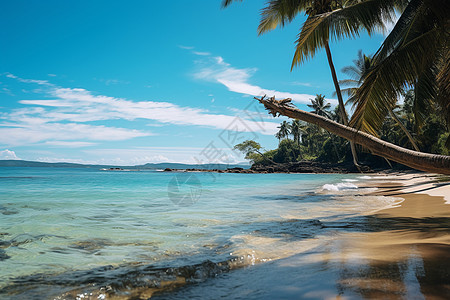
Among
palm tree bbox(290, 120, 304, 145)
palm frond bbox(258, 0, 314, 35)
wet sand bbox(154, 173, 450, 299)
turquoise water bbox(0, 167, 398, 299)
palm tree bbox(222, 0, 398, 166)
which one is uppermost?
palm tree bbox(290, 120, 304, 145)

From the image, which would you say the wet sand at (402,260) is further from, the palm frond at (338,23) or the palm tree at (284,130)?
the palm tree at (284,130)

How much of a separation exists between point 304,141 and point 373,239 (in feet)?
208

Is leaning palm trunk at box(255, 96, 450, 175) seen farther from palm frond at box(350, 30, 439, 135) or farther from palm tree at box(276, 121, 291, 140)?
palm tree at box(276, 121, 291, 140)

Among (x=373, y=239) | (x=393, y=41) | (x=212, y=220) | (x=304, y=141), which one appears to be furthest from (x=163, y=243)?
(x=304, y=141)

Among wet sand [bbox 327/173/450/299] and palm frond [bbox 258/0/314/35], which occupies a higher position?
palm frond [bbox 258/0/314/35]

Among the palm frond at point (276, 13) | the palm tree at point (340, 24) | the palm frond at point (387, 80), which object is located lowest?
the palm frond at point (387, 80)

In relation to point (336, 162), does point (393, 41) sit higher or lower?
higher

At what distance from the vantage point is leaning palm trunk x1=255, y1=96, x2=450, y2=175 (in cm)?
432

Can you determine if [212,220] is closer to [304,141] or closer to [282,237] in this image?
[282,237]

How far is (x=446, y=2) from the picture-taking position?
4902 millimetres

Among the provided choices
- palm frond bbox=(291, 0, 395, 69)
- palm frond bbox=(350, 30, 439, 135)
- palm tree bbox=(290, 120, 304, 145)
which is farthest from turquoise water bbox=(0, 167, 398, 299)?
palm tree bbox=(290, 120, 304, 145)

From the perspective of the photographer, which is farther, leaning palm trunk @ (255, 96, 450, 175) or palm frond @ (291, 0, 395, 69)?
palm frond @ (291, 0, 395, 69)

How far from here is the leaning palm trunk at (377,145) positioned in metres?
4.32

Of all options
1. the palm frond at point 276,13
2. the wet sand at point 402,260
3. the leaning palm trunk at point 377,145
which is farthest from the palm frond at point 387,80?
the palm frond at point 276,13
